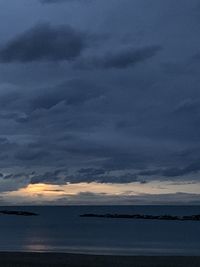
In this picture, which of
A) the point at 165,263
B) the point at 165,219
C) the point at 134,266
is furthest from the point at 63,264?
the point at 165,219

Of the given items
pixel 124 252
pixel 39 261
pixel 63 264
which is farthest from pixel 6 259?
pixel 124 252

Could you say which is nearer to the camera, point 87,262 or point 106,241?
point 87,262

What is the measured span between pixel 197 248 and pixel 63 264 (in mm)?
27439

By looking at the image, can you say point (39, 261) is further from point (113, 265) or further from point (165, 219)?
point (165, 219)

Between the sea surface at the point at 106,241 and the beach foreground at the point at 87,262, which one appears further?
the sea surface at the point at 106,241

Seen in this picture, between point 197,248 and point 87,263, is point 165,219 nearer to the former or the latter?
point 197,248

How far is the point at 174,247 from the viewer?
58.4m

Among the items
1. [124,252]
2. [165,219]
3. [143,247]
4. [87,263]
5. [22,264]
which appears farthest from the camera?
[165,219]

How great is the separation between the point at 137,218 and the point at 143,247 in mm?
100935

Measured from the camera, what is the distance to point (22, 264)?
32.7m

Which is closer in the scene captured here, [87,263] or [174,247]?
[87,263]

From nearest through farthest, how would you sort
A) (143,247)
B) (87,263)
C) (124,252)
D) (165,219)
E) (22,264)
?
(22,264) → (87,263) → (124,252) → (143,247) → (165,219)

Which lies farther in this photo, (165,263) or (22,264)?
(165,263)

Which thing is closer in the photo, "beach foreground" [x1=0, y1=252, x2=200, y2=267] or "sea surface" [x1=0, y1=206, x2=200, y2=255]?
"beach foreground" [x1=0, y1=252, x2=200, y2=267]
